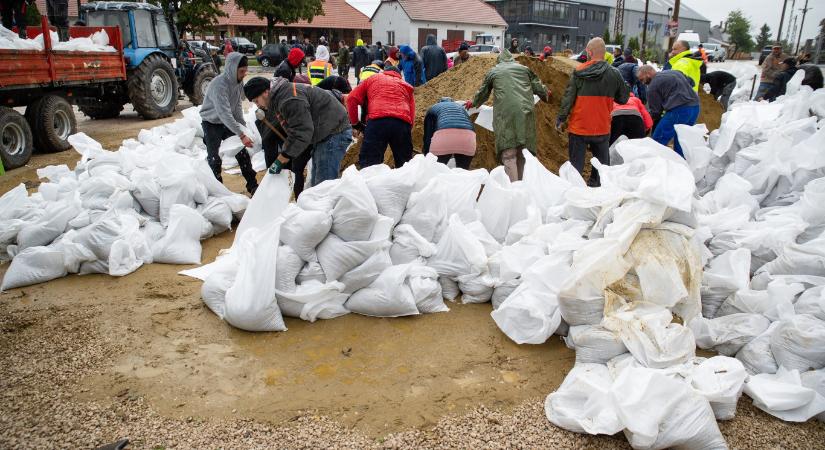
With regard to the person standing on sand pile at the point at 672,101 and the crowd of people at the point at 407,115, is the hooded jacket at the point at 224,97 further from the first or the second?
the person standing on sand pile at the point at 672,101

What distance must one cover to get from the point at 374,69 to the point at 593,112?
89.7 inches

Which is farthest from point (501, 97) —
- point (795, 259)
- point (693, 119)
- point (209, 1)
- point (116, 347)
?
point (209, 1)

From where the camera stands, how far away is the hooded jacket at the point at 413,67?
1008cm

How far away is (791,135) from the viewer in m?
4.49

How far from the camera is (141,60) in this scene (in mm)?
9266

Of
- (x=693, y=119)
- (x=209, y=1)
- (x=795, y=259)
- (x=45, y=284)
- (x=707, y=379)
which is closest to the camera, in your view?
(x=707, y=379)

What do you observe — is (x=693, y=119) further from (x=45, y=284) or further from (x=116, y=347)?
(x=45, y=284)

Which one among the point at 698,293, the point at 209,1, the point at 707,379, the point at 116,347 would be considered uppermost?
the point at 209,1

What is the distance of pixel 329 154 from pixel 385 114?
1.90 ft

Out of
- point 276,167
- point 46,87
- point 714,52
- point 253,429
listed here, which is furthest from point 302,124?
point 714,52

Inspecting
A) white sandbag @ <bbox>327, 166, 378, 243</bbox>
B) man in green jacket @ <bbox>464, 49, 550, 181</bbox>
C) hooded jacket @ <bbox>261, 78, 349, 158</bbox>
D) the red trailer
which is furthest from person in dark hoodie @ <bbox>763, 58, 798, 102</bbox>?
the red trailer

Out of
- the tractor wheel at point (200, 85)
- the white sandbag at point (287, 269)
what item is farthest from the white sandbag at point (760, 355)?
the tractor wheel at point (200, 85)

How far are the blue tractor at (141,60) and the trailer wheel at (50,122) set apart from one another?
1.12 meters

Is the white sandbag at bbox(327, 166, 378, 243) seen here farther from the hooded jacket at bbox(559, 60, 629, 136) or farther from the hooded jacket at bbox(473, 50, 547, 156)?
the hooded jacket at bbox(559, 60, 629, 136)
